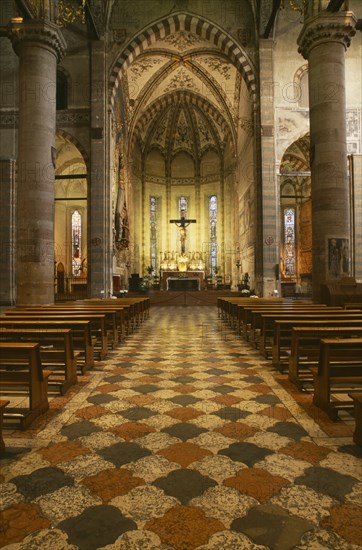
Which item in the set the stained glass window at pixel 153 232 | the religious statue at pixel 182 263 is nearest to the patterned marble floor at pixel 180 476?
the religious statue at pixel 182 263

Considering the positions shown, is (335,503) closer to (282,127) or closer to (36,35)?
(36,35)

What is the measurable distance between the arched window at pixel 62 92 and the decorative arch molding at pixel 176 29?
2093 mm

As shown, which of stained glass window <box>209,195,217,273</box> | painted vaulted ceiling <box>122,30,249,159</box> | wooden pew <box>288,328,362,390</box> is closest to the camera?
wooden pew <box>288,328,362,390</box>

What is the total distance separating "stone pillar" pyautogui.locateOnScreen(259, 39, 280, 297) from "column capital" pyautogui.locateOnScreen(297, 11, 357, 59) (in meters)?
8.11

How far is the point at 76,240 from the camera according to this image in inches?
1312

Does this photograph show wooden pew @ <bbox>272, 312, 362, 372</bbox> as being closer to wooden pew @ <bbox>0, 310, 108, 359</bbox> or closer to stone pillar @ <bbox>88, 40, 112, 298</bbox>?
wooden pew @ <bbox>0, 310, 108, 359</bbox>

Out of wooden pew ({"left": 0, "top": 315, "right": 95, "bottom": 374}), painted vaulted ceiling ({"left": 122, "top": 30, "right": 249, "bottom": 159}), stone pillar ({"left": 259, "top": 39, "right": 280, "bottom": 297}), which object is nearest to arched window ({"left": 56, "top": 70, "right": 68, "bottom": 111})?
painted vaulted ceiling ({"left": 122, "top": 30, "right": 249, "bottom": 159})

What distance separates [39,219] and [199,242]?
87.0 ft

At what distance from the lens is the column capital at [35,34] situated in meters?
11.6

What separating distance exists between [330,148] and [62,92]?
13.9 meters

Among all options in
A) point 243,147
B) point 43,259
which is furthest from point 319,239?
point 243,147

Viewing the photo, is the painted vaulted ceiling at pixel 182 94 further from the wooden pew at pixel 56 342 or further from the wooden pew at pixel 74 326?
the wooden pew at pixel 56 342

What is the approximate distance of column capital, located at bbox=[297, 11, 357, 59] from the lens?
11.5 m

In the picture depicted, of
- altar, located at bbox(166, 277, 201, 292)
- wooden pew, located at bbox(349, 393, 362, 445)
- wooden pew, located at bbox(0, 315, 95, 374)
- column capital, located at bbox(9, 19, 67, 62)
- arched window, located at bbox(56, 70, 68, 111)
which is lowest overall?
wooden pew, located at bbox(349, 393, 362, 445)
